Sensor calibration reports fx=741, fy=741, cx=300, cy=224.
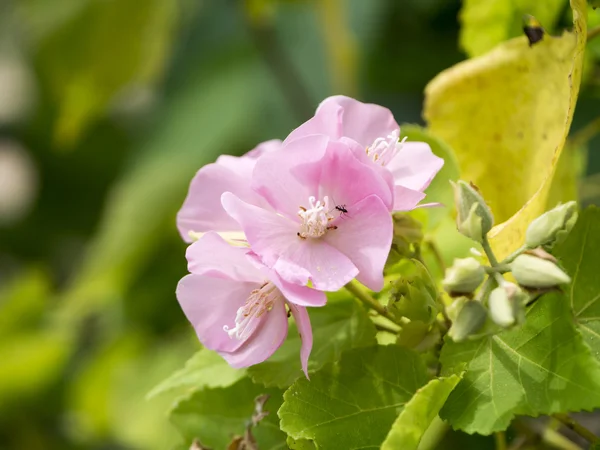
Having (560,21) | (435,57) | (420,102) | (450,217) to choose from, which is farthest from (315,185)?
(420,102)

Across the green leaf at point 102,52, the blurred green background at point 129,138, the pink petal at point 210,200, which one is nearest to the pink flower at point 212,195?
the pink petal at point 210,200

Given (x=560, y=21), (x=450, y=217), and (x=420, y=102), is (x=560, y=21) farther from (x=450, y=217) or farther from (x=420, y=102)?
(x=420, y=102)

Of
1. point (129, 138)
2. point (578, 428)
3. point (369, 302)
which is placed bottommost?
point (129, 138)

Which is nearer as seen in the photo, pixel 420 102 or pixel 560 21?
pixel 560 21

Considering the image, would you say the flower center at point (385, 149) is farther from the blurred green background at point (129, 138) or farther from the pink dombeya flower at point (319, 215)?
the blurred green background at point (129, 138)

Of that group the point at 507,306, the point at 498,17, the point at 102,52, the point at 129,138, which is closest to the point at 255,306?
the point at 507,306

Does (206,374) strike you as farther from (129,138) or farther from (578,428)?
(129,138)
